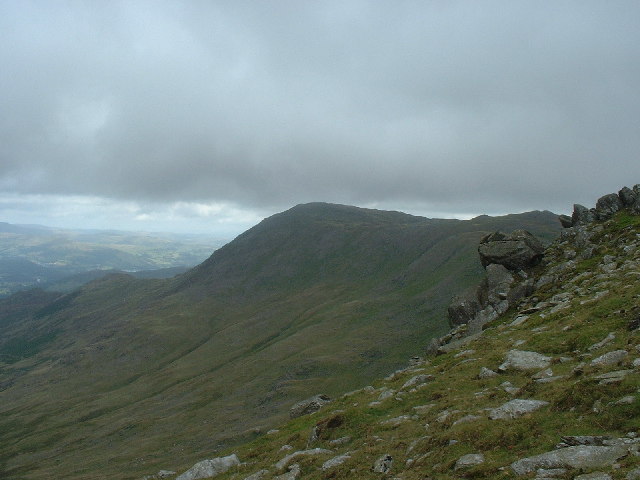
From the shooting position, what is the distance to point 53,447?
573ft

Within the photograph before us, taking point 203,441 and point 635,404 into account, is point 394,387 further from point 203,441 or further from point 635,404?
point 203,441

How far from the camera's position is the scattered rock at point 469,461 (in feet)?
49.2

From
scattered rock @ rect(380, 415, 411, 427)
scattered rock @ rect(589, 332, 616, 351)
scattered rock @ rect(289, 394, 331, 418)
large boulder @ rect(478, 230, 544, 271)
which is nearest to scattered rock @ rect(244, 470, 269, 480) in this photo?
scattered rock @ rect(380, 415, 411, 427)

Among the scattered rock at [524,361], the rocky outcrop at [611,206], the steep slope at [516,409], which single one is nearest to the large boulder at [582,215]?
the rocky outcrop at [611,206]

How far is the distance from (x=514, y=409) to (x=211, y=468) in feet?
70.8

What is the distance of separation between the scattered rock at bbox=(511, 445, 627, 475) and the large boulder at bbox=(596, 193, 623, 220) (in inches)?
2141

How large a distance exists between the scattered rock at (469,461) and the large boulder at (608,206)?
2135 inches

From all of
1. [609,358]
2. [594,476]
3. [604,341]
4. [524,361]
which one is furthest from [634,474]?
[524,361]

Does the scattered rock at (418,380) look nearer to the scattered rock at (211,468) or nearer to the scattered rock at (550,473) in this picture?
the scattered rock at (211,468)

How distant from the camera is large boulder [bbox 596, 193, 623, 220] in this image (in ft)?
186

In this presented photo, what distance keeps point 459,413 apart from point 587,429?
7003 millimetres

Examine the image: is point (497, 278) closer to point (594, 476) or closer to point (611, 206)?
point (611, 206)

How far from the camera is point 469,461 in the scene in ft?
49.9

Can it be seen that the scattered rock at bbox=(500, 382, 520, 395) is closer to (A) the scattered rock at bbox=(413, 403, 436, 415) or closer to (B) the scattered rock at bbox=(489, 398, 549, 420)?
(B) the scattered rock at bbox=(489, 398, 549, 420)
